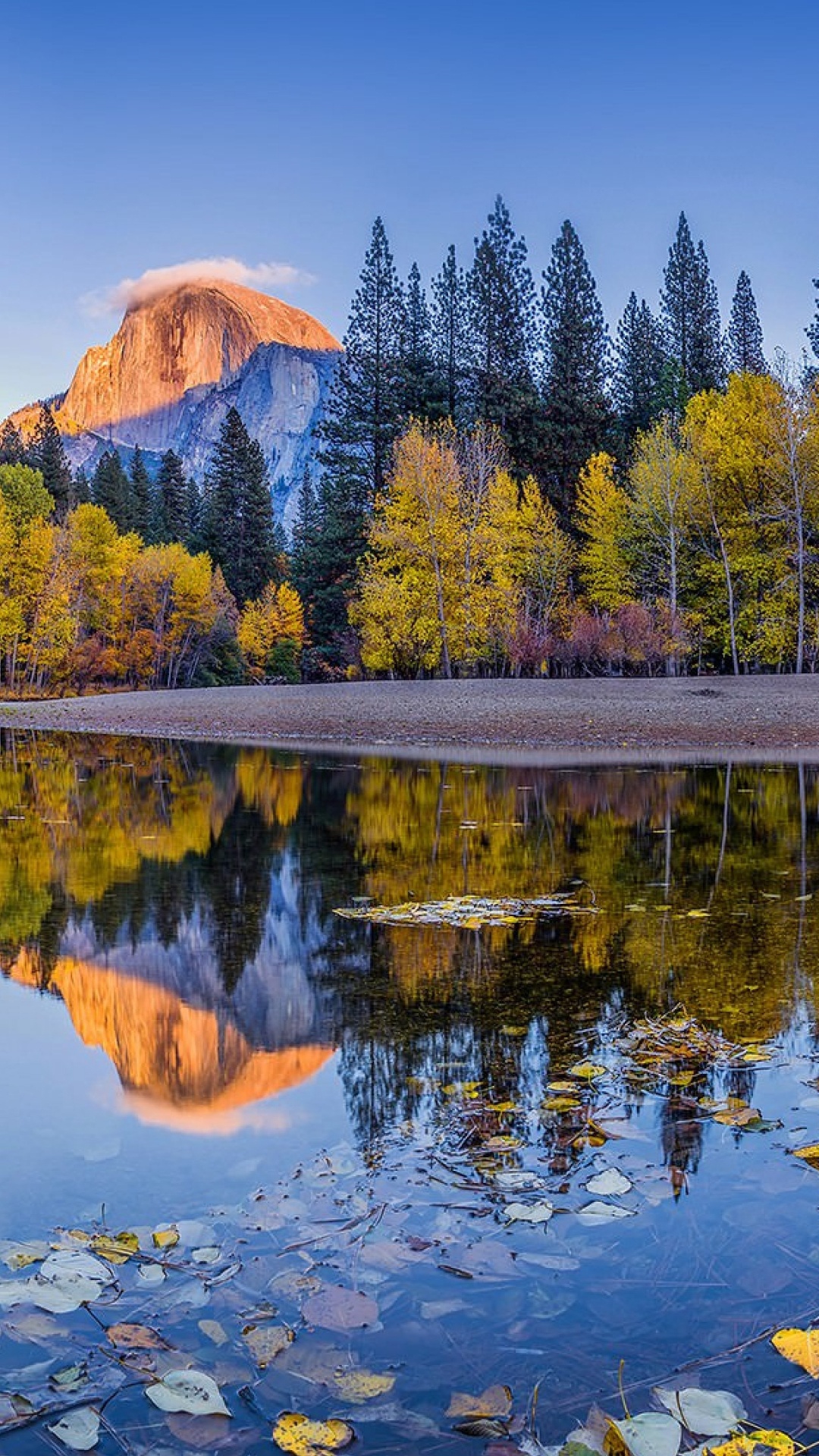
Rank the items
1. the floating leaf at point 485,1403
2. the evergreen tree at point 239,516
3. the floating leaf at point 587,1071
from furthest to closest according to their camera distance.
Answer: the evergreen tree at point 239,516 < the floating leaf at point 587,1071 < the floating leaf at point 485,1403

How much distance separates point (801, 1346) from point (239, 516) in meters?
75.2

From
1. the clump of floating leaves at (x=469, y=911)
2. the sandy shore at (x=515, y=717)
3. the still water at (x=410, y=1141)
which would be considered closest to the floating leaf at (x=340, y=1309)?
the still water at (x=410, y=1141)

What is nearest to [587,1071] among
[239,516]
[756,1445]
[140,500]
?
[756,1445]

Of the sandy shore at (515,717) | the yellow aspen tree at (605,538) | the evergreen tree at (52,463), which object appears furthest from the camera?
the evergreen tree at (52,463)

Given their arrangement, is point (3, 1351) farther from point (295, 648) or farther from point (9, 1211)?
point (295, 648)

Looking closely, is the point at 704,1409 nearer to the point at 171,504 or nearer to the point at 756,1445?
the point at 756,1445

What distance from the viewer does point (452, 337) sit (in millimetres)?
54500

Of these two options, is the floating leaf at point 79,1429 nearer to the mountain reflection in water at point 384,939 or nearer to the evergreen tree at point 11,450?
the mountain reflection in water at point 384,939

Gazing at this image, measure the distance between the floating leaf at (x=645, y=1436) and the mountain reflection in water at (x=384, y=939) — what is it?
1.31 meters

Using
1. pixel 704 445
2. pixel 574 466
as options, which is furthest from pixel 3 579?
pixel 704 445

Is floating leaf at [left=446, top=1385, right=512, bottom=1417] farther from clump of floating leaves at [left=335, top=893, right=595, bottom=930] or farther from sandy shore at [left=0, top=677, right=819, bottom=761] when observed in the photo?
sandy shore at [left=0, top=677, right=819, bottom=761]

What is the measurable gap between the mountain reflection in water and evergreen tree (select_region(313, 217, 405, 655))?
39187mm

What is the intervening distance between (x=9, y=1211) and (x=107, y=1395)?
0.98m

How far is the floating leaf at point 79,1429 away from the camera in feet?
7.05
